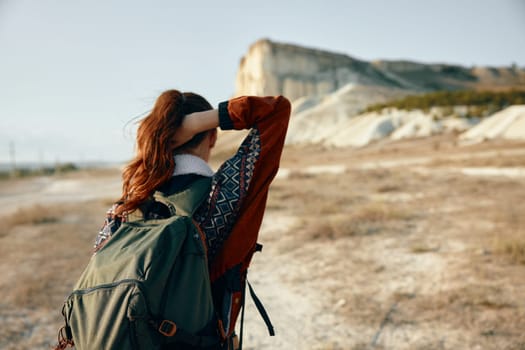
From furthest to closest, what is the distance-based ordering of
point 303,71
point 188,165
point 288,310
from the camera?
point 303,71 → point 288,310 → point 188,165

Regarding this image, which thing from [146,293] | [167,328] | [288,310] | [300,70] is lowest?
[288,310]

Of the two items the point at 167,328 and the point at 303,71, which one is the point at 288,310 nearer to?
the point at 167,328

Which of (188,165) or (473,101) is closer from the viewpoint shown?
(188,165)

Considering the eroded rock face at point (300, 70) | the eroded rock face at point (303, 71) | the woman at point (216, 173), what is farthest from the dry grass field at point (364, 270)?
the eroded rock face at point (300, 70)

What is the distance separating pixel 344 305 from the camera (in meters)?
4.25

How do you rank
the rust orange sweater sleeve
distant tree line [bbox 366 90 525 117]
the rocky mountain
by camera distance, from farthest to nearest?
the rocky mountain
distant tree line [bbox 366 90 525 117]
the rust orange sweater sleeve

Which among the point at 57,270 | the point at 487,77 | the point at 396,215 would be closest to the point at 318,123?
the point at 396,215

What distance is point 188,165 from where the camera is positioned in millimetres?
1534

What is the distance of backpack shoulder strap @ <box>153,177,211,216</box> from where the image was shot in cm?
140

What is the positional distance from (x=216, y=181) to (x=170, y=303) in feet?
1.54

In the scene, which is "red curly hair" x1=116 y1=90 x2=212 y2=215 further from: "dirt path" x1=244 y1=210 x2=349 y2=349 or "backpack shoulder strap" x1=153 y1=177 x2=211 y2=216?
"dirt path" x1=244 y1=210 x2=349 y2=349

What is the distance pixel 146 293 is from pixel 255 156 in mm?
641

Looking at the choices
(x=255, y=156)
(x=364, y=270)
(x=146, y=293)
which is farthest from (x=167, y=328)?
(x=364, y=270)

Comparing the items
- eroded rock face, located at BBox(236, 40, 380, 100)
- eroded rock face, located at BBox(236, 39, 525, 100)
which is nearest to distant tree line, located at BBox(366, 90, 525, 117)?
eroded rock face, located at BBox(236, 39, 525, 100)
